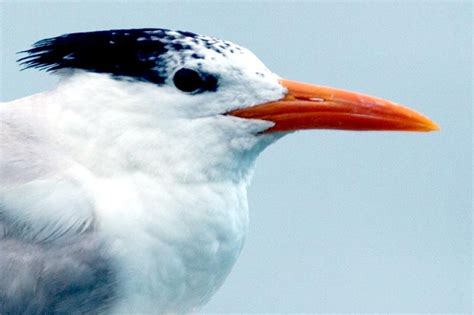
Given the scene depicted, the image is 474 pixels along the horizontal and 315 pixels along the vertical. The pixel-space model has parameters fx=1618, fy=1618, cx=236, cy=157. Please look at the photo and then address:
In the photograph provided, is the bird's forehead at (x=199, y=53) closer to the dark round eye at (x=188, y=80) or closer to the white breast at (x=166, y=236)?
the dark round eye at (x=188, y=80)

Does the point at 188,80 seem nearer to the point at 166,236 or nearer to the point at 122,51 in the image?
the point at 122,51

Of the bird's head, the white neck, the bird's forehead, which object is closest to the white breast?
the white neck

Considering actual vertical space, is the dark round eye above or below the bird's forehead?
below

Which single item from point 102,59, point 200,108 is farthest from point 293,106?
point 102,59

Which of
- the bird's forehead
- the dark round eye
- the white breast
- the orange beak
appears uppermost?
the bird's forehead

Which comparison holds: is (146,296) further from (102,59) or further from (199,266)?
(102,59)

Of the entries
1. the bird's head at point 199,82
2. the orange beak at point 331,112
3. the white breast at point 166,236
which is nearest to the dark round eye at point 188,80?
the bird's head at point 199,82

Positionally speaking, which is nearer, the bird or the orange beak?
the bird

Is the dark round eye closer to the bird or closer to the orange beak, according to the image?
the bird
